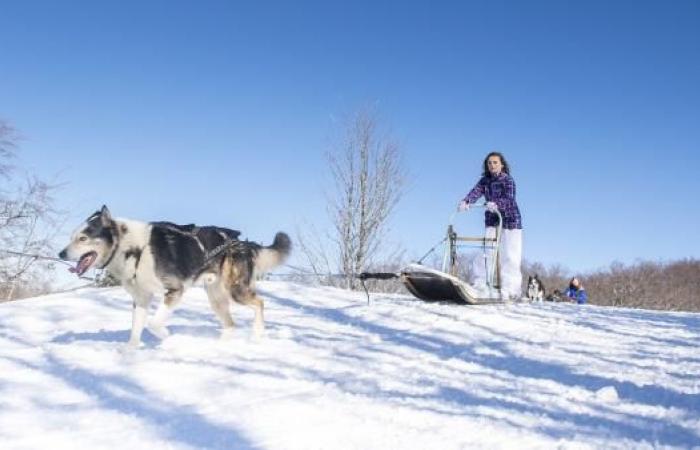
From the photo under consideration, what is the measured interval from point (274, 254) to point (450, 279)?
255cm

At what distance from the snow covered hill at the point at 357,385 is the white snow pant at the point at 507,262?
2.13m

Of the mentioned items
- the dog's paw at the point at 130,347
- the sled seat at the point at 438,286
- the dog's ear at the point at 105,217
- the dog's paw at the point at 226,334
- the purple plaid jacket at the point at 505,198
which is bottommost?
the dog's paw at the point at 130,347

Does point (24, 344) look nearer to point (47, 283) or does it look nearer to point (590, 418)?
point (590, 418)

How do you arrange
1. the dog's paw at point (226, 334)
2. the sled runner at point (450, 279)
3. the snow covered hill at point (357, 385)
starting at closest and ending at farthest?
the snow covered hill at point (357, 385), the dog's paw at point (226, 334), the sled runner at point (450, 279)

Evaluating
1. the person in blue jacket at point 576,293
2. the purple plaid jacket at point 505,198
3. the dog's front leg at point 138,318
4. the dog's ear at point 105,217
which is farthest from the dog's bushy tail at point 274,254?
the person in blue jacket at point 576,293

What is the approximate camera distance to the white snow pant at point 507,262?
31.2 feet

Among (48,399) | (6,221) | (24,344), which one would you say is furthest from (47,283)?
(48,399)

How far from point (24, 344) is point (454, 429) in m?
4.65

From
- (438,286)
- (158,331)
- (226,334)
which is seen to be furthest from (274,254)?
(438,286)

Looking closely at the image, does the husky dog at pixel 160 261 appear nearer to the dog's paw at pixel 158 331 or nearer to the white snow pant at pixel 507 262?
the dog's paw at pixel 158 331

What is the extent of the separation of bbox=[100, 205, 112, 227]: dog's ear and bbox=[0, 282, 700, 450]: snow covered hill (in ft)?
3.58

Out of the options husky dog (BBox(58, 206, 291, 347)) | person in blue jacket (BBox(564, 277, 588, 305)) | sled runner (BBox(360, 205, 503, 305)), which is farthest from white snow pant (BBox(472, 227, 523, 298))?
person in blue jacket (BBox(564, 277, 588, 305))

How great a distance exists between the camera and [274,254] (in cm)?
693

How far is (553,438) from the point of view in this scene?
9.62 feet
